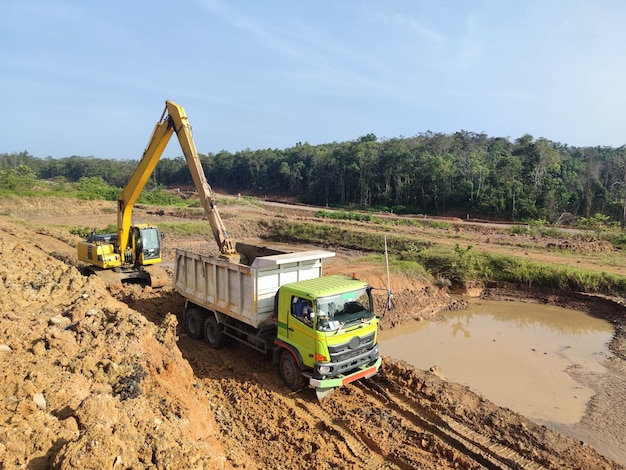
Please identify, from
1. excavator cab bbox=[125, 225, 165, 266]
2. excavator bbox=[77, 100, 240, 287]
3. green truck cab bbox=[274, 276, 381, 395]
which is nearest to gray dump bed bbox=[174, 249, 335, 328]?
green truck cab bbox=[274, 276, 381, 395]

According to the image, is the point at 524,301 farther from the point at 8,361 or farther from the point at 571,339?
the point at 8,361

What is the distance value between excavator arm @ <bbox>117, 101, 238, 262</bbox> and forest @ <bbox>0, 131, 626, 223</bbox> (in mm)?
37774

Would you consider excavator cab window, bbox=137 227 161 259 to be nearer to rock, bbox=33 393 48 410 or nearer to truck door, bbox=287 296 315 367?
truck door, bbox=287 296 315 367

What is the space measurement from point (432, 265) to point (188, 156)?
44.8 ft

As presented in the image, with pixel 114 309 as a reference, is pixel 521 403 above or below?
below

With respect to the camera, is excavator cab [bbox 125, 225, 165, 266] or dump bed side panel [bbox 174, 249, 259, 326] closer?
dump bed side panel [bbox 174, 249, 259, 326]

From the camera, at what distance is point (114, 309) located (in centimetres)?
816

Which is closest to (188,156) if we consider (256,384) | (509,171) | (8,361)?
(256,384)

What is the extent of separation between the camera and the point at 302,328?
8344mm

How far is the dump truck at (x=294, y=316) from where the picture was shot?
812cm

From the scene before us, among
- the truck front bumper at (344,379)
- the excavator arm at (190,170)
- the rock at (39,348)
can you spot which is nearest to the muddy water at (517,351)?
the truck front bumper at (344,379)

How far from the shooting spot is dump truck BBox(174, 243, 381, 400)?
320 inches

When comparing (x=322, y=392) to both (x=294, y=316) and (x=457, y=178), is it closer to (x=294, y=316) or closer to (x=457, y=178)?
(x=294, y=316)

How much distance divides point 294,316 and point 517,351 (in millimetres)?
8551
